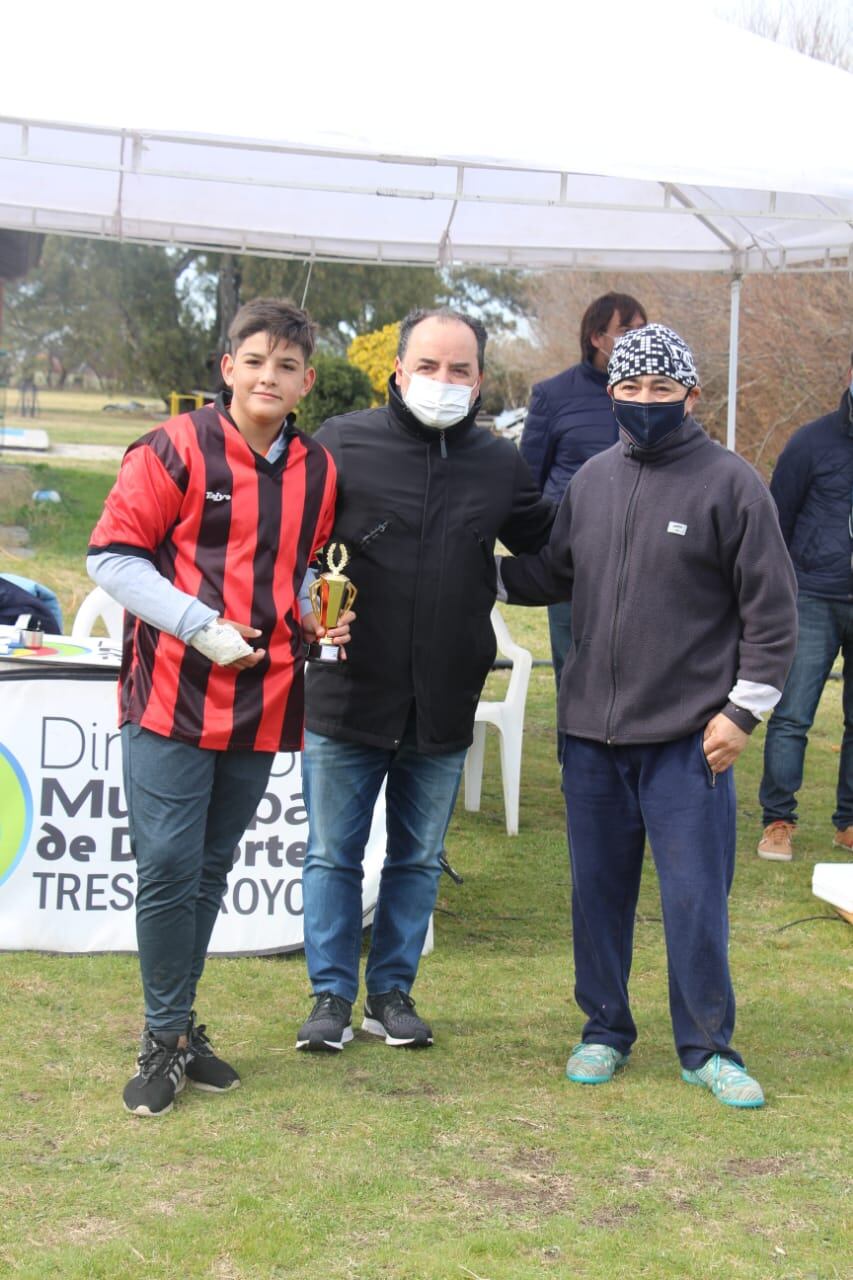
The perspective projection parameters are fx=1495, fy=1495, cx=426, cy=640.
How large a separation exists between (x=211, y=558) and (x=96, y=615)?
2.67 meters

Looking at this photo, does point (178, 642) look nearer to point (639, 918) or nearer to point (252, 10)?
point (639, 918)

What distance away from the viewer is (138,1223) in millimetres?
2982

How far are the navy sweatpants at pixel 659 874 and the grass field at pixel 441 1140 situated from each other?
0.18 metres

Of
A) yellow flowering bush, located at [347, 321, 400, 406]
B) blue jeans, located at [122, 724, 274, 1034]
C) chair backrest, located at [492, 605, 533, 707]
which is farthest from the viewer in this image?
yellow flowering bush, located at [347, 321, 400, 406]

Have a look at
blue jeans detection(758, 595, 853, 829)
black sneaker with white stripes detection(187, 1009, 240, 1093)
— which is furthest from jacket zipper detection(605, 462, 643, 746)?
blue jeans detection(758, 595, 853, 829)

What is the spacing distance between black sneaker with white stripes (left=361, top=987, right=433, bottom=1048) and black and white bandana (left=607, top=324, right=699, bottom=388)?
1.75 metres

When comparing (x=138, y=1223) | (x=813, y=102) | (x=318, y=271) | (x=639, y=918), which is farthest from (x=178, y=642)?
(x=318, y=271)

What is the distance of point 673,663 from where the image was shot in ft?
11.7

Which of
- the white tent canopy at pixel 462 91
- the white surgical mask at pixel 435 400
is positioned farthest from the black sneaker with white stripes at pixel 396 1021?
the white tent canopy at pixel 462 91

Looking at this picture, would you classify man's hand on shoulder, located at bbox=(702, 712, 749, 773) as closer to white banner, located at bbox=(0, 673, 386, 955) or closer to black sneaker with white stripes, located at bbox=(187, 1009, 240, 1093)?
black sneaker with white stripes, located at bbox=(187, 1009, 240, 1093)

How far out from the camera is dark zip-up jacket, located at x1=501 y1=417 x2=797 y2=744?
3484 mm

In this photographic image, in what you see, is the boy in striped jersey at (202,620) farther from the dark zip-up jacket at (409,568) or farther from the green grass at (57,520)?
the green grass at (57,520)

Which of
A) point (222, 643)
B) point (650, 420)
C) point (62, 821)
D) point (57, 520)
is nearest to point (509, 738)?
point (62, 821)

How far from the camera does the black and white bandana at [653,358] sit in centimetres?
356
